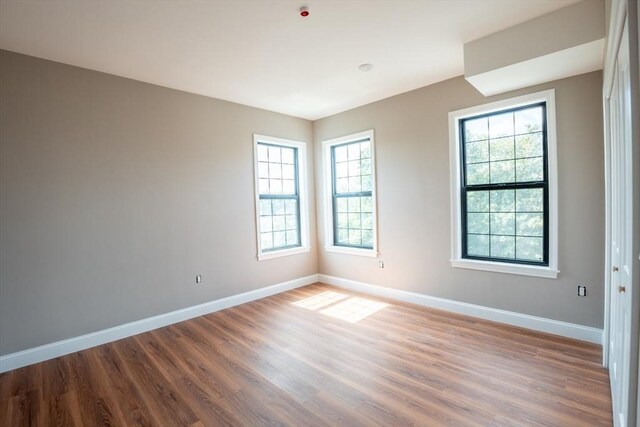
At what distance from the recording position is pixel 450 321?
11.6 ft

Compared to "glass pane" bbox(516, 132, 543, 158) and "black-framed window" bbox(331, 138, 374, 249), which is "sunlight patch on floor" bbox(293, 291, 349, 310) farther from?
"glass pane" bbox(516, 132, 543, 158)

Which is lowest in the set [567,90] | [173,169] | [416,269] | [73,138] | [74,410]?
[74,410]

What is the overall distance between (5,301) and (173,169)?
1890 millimetres

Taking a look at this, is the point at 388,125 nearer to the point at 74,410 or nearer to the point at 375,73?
the point at 375,73

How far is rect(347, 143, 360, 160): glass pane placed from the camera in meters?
4.87

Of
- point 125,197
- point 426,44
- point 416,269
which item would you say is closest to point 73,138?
point 125,197

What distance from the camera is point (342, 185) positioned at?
5.15 metres

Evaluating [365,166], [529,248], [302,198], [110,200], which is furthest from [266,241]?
[529,248]

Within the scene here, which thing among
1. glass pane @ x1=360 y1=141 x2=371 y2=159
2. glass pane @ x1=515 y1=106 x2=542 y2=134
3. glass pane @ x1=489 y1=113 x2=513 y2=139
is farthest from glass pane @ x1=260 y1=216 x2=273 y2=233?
glass pane @ x1=515 y1=106 x2=542 y2=134

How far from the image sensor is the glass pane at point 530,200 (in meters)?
3.21

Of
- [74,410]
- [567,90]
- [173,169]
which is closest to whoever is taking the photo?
[74,410]

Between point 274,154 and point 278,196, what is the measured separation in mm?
646

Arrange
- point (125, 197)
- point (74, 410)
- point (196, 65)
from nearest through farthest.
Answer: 1. point (74, 410)
2. point (196, 65)
3. point (125, 197)

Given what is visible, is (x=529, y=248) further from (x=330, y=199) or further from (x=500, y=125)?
(x=330, y=199)
